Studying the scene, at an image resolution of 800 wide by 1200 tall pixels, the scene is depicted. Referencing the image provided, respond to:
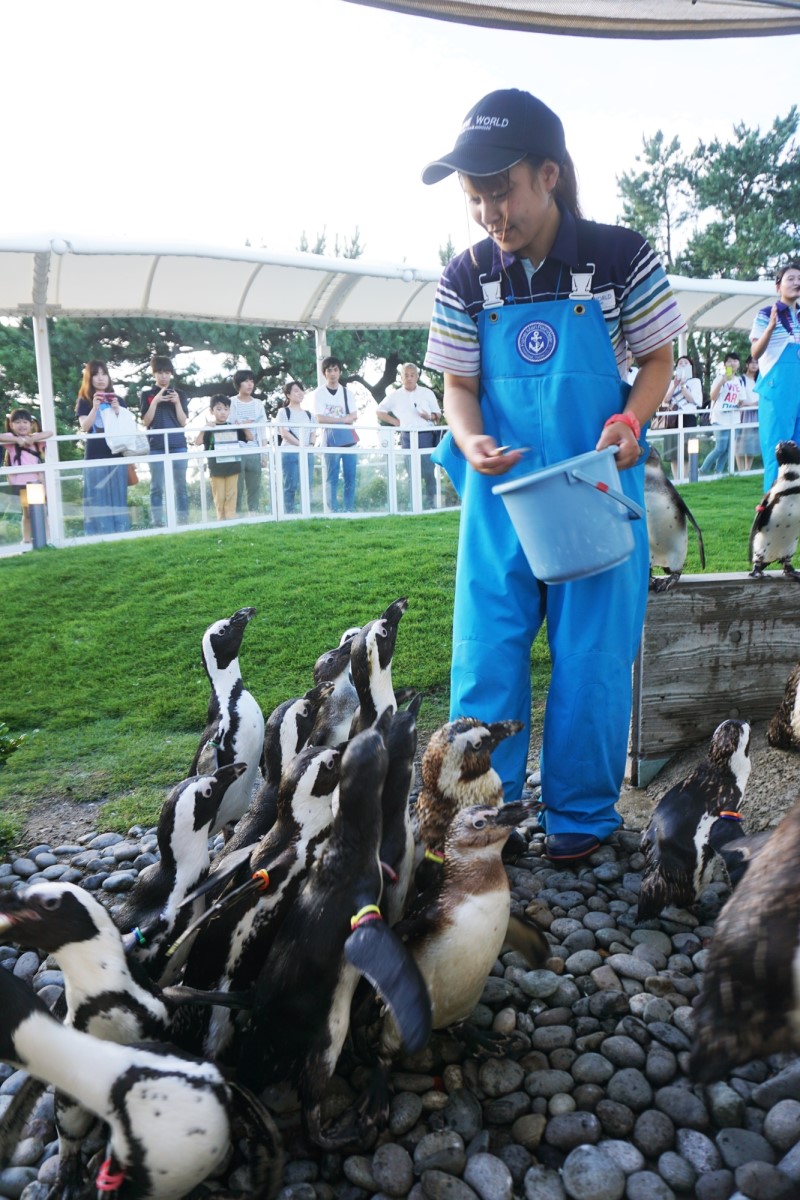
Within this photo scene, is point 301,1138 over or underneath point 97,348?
underneath

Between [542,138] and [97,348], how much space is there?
1929 centimetres

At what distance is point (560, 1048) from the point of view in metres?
2.10

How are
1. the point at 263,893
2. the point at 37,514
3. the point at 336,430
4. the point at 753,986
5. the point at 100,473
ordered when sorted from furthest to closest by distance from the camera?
the point at 336,430
the point at 100,473
the point at 37,514
the point at 263,893
the point at 753,986

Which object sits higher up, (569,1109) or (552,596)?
(552,596)

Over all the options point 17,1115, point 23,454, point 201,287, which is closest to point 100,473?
point 23,454

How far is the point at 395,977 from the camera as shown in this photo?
1628mm

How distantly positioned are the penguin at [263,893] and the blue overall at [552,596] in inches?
28.7

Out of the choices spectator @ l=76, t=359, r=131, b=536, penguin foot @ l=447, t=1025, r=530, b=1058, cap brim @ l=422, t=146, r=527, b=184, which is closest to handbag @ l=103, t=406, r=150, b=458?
spectator @ l=76, t=359, r=131, b=536

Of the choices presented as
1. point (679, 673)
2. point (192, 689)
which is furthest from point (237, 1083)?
point (192, 689)

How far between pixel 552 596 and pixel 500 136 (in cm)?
131

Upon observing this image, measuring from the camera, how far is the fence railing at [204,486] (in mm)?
9547

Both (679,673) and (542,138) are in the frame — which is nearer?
(542,138)

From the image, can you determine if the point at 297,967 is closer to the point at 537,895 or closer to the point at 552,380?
the point at 537,895

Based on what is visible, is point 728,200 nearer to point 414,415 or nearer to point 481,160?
point 414,415
